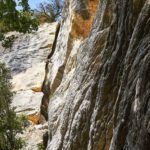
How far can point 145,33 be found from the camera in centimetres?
917

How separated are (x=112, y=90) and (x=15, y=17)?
260 inches

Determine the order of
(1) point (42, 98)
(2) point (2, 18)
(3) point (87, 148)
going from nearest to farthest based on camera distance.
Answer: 1. (3) point (87, 148)
2. (2) point (2, 18)
3. (1) point (42, 98)

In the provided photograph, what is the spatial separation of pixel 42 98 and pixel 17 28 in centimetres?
1464

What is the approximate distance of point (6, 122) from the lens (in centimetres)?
2158

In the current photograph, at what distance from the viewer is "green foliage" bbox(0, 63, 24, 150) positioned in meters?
21.6

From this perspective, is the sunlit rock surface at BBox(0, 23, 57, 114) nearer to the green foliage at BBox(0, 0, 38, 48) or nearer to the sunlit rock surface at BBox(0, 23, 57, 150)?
the sunlit rock surface at BBox(0, 23, 57, 150)

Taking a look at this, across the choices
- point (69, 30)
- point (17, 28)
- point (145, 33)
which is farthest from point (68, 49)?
point (145, 33)

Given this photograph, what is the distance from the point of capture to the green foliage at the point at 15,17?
53.2 ft

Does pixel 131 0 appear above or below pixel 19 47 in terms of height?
above

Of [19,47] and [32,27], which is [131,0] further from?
[19,47]

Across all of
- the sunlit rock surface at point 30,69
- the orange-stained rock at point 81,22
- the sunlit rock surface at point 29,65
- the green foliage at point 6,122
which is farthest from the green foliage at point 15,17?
the sunlit rock surface at point 29,65

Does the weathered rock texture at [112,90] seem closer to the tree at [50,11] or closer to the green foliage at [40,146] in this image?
the green foliage at [40,146]

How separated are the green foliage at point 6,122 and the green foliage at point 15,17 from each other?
17.6ft

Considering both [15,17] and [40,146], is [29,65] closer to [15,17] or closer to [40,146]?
[40,146]
